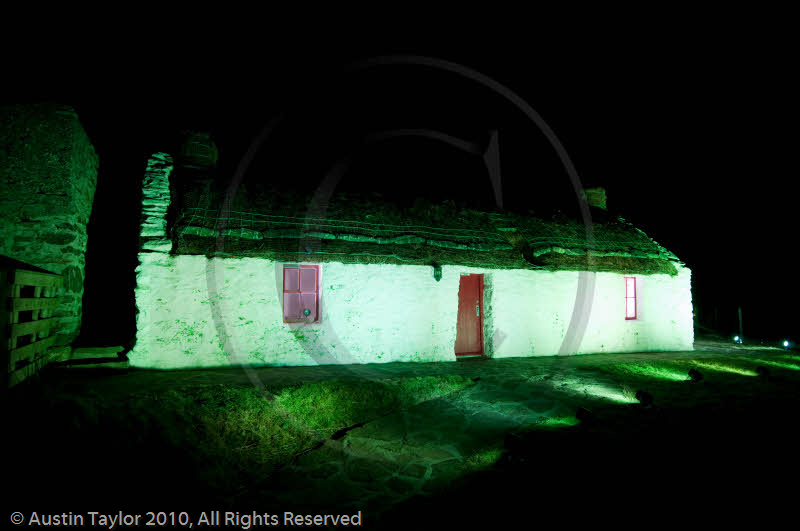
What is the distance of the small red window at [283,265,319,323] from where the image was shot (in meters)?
8.79

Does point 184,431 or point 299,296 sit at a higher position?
point 299,296

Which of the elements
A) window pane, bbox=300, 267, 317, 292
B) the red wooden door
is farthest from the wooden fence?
the red wooden door

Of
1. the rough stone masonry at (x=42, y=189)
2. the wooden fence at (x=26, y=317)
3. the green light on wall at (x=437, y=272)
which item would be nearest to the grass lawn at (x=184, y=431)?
the wooden fence at (x=26, y=317)

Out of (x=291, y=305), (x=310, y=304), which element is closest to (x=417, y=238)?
(x=310, y=304)

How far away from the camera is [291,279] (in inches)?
349

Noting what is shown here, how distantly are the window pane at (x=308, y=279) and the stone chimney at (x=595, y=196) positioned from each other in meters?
10.4

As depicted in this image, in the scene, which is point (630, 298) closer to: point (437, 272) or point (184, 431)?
point (437, 272)

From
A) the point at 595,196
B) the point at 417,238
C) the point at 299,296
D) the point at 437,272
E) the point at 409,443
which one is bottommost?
the point at 409,443

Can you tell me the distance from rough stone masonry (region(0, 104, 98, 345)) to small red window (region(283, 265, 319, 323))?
3.82 m

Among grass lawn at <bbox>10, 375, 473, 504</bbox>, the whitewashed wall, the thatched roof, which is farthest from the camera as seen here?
the thatched roof

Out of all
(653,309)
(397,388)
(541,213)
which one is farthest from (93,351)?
(653,309)

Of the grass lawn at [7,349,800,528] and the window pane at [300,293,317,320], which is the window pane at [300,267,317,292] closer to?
the window pane at [300,293,317,320]

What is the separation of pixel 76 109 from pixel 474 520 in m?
9.07

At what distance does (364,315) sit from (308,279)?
1455 millimetres
